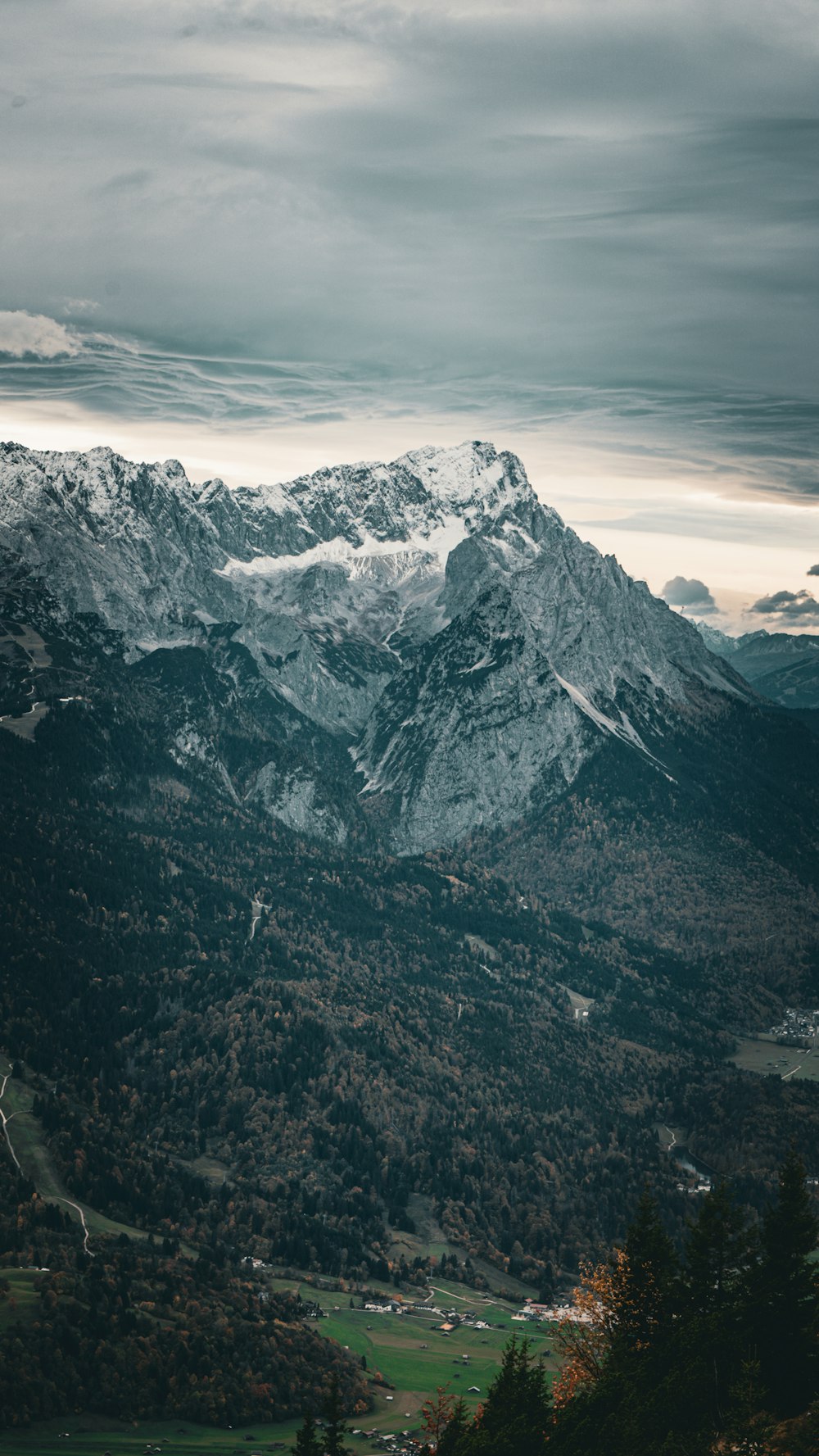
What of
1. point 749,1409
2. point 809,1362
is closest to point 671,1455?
point 749,1409

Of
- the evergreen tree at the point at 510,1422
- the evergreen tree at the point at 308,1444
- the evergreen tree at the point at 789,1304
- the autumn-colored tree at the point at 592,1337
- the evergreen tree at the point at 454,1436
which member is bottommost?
the evergreen tree at the point at 308,1444

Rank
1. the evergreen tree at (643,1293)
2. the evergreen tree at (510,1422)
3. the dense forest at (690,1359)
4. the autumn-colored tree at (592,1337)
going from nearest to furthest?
the dense forest at (690,1359) < the evergreen tree at (510,1422) < the evergreen tree at (643,1293) < the autumn-colored tree at (592,1337)

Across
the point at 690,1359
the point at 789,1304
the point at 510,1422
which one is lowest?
the point at 510,1422

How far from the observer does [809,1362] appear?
11412 cm

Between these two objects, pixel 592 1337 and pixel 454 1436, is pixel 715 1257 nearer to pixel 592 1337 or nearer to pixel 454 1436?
pixel 592 1337

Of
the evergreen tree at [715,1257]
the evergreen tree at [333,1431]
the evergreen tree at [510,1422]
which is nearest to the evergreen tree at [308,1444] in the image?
the evergreen tree at [333,1431]

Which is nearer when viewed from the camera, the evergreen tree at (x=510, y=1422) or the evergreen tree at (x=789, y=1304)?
the evergreen tree at (x=789, y=1304)

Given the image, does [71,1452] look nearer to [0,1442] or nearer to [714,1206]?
[0,1442]

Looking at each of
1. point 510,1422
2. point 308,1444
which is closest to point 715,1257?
point 510,1422

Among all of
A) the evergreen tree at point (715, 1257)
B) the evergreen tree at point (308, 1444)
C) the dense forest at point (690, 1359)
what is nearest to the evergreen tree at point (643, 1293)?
the dense forest at point (690, 1359)

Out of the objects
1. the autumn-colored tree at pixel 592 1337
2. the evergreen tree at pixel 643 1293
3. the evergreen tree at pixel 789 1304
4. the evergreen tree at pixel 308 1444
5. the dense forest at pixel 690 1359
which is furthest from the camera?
the evergreen tree at pixel 308 1444

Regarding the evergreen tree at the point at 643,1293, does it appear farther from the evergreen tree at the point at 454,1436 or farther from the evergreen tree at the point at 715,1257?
the evergreen tree at the point at 454,1436

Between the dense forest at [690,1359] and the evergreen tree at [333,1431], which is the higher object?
the dense forest at [690,1359]

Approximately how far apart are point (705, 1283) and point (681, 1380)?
489 inches
